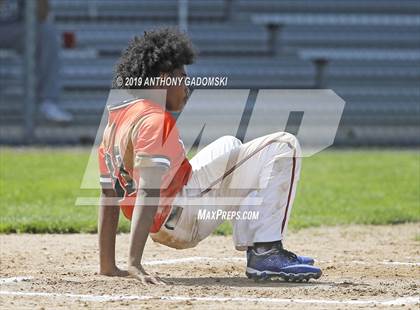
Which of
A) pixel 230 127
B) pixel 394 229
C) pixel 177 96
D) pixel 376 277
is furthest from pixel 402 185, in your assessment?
pixel 177 96

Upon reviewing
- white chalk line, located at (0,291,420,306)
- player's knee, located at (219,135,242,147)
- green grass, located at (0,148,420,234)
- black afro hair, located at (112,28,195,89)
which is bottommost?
green grass, located at (0,148,420,234)

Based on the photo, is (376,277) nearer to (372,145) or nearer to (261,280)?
(261,280)

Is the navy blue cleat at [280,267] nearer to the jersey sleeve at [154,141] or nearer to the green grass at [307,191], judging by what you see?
the jersey sleeve at [154,141]

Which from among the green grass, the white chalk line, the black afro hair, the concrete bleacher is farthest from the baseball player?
the concrete bleacher

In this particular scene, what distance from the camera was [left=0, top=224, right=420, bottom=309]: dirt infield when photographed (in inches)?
205

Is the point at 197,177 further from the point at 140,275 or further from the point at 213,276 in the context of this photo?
the point at 140,275

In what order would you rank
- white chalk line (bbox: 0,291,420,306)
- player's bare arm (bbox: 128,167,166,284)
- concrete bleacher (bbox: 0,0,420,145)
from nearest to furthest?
white chalk line (bbox: 0,291,420,306)
player's bare arm (bbox: 128,167,166,284)
concrete bleacher (bbox: 0,0,420,145)

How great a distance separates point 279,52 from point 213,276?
42.8 feet

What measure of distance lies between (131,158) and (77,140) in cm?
1054

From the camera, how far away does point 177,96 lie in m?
5.90

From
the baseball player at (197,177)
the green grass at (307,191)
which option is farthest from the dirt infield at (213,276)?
the green grass at (307,191)

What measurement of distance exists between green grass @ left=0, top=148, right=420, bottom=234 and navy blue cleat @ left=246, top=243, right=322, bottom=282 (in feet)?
10.3

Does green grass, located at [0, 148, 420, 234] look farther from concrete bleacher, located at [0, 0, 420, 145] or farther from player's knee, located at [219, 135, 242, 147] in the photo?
player's knee, located at [219, 135, 242, 147]

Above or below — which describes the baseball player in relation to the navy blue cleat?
above
